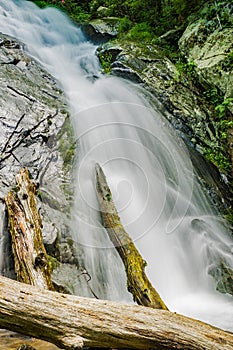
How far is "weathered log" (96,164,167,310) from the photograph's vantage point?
11.5ft

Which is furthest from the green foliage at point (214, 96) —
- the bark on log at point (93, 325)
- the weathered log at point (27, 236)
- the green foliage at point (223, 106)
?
the bark on log at point (93, 325)

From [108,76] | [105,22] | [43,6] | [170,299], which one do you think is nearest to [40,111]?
[108,76]

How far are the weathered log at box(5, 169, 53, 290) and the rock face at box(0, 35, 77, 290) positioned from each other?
0.63 feet

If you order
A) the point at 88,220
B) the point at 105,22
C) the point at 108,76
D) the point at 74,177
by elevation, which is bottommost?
the point at 88,220

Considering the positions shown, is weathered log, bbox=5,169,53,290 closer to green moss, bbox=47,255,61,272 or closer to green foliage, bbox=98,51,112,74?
green moss, bbox=47,255,61,272

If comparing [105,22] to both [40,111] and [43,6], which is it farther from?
[40,111]

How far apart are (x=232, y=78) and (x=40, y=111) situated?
14.9 ft

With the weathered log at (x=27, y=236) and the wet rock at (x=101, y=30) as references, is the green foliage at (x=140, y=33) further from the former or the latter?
the weathered log at (x=27, y=236)

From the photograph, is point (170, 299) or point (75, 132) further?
point (75, 132)

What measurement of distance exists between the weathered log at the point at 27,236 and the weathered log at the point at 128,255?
94 cm

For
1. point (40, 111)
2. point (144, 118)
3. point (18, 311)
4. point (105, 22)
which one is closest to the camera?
point (18, 311)

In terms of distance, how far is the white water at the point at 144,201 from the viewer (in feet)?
15.4

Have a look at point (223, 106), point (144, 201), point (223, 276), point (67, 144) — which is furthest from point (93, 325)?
point (223, 106)

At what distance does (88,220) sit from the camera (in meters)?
5.03
